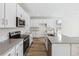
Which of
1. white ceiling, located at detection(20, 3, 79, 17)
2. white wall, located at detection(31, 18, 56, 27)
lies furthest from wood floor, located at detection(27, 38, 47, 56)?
white wall, located at detection(31, 18, 56, 27)

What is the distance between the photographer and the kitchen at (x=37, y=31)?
8.40 ft

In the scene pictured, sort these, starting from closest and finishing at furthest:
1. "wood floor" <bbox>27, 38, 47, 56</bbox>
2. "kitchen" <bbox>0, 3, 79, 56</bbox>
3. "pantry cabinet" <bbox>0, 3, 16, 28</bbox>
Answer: "pantry cabinet" <bbox>0, 3, 16, 28</bbox>, "kitchen" <bbox>0, 3, 79, 56</bbox>, "wood floor" <bbox>27, 38, 47, 56</bbox>

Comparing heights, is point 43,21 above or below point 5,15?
above

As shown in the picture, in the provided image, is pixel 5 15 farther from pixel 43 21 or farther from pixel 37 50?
pixel 43 21

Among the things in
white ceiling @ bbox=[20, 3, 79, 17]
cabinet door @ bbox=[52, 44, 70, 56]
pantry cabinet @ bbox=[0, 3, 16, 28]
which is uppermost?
white ceiling @ bbox=[20, 3, 79, 17]

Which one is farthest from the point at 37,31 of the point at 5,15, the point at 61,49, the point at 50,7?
the point at 5,15

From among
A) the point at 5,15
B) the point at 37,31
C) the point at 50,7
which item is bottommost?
the point at 37,31

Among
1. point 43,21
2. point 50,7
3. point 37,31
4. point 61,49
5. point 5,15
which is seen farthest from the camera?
point 37,31

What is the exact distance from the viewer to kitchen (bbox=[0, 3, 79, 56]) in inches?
101

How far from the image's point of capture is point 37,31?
10.9m

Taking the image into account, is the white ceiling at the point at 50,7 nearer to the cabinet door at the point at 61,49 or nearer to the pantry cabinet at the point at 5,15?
the pantry cabinet at the point at 5,15

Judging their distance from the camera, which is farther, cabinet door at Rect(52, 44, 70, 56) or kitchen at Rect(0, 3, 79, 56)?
cabinet door at Rect(52, 44, 70, 56)

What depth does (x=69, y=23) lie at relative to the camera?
4891 mm

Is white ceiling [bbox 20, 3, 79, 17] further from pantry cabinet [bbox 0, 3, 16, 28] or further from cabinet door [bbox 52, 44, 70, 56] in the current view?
cabinet door [bbox 52, 44, 70, 56]
